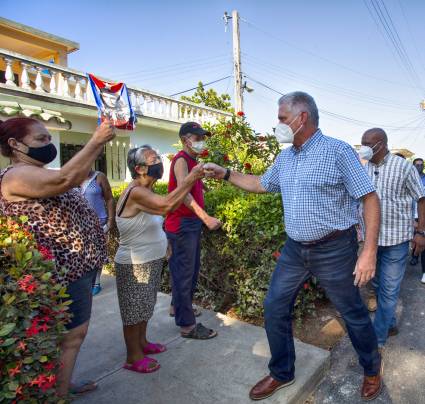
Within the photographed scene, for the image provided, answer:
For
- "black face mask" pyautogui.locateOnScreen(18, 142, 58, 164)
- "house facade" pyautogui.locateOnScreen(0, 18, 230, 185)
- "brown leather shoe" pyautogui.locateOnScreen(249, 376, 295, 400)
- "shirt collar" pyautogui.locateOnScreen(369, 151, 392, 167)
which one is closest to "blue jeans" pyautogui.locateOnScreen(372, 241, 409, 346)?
"shirt collar" pyautogui.locateOnScreen(369, 151, 392, 167)

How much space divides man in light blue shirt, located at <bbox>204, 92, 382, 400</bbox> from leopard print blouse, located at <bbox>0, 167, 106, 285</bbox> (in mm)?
1226

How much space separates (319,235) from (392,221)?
111 cm

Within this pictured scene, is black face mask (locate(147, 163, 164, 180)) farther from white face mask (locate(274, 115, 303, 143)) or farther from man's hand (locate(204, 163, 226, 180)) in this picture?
white face mask (locate(274, 115, 303, 143))

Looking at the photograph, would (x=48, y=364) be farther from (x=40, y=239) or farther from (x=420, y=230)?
(x=420, y=230)

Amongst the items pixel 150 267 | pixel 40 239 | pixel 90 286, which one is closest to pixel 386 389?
pixel 150 267

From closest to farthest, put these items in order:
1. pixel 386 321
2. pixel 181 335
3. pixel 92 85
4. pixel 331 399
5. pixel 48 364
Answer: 1. pixel 48 364
2. pixel 92 85
3. pixel 331 399
4. pixel 386 321
5. pixel 181 335

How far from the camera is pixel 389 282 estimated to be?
3.05 metres

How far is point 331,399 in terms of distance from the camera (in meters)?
2.62

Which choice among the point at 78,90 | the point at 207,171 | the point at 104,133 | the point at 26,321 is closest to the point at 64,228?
the point at 104,133

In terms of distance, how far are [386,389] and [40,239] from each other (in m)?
2.54

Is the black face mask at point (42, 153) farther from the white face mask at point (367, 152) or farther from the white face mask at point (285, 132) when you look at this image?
the white face mask at point (367, 152)

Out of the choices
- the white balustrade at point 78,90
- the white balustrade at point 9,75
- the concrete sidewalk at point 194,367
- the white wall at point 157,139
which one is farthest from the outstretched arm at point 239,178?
the white wall at point 157,139

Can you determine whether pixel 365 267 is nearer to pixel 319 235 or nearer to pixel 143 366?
pixel 319 235

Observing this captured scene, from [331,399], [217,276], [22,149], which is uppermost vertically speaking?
[22,149]
